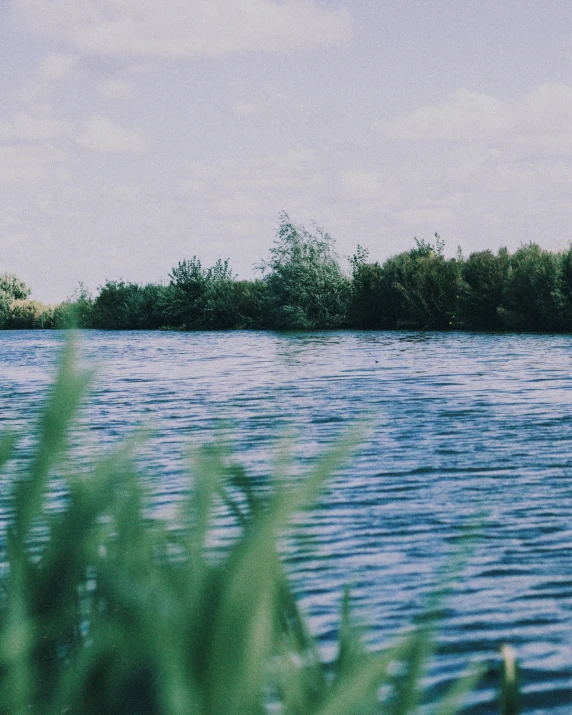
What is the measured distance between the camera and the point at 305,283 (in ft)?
175

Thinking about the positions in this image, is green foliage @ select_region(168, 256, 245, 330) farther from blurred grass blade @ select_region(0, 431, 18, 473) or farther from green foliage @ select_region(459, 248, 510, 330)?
blurred grass blade @ select_region(0, 431, 18, 473)

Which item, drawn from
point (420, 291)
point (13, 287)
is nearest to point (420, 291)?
point (420, 291)

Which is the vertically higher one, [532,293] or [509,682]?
[532,293]

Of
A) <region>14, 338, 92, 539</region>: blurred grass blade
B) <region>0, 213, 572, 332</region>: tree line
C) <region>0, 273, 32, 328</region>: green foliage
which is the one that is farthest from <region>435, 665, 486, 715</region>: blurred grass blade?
<region>0, 273, 32, 328</region>: green foliage

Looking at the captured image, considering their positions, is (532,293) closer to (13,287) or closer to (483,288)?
(483,288)

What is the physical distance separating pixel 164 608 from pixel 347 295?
51.7 metres

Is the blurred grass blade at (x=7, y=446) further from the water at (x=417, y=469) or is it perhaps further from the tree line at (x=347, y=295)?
the tree line at (x=347, y=295)

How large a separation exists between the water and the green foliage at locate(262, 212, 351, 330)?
88.8ft

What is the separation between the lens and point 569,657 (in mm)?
5113

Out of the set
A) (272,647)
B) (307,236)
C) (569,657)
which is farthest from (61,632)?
(307,236)

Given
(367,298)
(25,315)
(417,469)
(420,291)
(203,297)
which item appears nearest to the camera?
(417,469)

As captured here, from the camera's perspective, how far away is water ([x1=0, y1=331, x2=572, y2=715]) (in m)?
4.42

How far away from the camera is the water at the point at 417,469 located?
4.42m

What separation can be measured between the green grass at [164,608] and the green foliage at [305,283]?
51.5 metres
